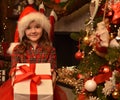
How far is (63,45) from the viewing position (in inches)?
129

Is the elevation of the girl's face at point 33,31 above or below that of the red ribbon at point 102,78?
above

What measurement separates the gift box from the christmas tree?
0.62 feet

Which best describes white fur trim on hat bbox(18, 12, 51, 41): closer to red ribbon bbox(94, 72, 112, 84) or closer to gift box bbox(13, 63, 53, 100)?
gift box bbox(13, 63, 53, 100)

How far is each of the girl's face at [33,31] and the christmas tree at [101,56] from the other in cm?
43

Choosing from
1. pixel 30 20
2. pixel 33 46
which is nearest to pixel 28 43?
pixel 33 46

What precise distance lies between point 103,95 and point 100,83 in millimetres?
91

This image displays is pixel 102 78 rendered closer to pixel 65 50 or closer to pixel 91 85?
pixel 91 85

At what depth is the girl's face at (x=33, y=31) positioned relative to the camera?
2.02 metres

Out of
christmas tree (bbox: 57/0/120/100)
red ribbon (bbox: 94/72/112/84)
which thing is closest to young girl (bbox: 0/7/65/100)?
christmas tree (bbox: 57/0/120/100)

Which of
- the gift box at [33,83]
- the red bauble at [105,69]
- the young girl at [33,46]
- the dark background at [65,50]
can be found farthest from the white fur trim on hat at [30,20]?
the dark background at [65,50]

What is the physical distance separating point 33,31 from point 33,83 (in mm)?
488

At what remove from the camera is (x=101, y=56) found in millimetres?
1541

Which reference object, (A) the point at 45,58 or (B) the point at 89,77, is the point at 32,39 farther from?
(B) the point at 89,77

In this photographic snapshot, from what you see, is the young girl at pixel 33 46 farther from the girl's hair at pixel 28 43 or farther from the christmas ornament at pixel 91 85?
the christmas ornament at pixel 91 85
